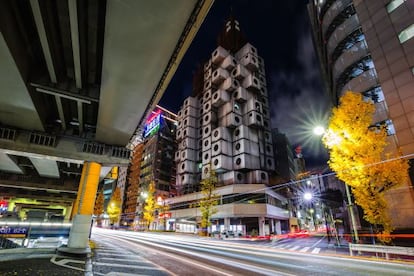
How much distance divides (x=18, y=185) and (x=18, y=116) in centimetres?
1611

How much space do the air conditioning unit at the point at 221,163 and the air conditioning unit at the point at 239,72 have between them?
24.8 meters

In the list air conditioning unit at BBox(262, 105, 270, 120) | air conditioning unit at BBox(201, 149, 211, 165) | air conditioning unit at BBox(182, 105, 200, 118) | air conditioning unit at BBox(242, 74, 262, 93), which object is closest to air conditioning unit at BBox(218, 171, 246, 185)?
air conditioning unit at BBox(201, 149, 211, 165)

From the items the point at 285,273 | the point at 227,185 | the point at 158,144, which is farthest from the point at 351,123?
the point at 158,144

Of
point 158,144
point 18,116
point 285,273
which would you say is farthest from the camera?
point 158,144

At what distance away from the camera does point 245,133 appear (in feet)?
176

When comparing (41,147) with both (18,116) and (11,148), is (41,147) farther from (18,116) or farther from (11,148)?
(18,116)

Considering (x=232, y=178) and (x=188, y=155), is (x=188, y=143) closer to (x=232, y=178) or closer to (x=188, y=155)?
(x=188, y=155)

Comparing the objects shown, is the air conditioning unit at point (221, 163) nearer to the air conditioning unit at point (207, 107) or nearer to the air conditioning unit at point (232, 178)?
the air conditioning unit at point (232, 178)

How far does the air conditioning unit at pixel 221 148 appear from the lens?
52219mm

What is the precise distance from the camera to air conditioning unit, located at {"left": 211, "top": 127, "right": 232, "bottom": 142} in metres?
53.9

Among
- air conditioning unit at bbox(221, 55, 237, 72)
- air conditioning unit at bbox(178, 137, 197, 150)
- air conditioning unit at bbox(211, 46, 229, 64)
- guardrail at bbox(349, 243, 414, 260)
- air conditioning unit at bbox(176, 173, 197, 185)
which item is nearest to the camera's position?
guardrail at bbox(349, 243, 414, 260)

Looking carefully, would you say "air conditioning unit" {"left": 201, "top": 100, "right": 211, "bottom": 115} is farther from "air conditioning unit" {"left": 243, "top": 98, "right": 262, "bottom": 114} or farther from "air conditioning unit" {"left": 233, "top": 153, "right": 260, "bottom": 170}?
"air conditioning unit" {"left": 233, "top": 153, "right": 260, "bottom": 170}

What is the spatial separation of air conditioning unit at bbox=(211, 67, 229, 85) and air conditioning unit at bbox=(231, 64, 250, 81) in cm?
238

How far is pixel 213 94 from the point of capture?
60750 millimetres
